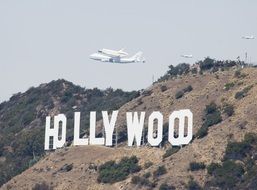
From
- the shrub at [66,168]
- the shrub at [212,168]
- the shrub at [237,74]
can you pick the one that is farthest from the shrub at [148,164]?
the shrub at [237,74]

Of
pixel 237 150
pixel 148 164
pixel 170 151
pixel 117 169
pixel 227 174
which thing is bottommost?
pixel 117 169

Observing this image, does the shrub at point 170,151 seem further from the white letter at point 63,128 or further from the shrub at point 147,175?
the white letter at point 63,128

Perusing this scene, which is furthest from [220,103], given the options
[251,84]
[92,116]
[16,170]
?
[16,170]

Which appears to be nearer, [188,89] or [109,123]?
[109,123]

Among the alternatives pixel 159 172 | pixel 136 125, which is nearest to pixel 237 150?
pixel 159 172

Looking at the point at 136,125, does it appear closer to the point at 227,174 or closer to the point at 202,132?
the point at 202,132

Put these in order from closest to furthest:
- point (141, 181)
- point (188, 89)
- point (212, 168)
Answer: point (212, 168)
point (141, 181)
point (188, 89)
